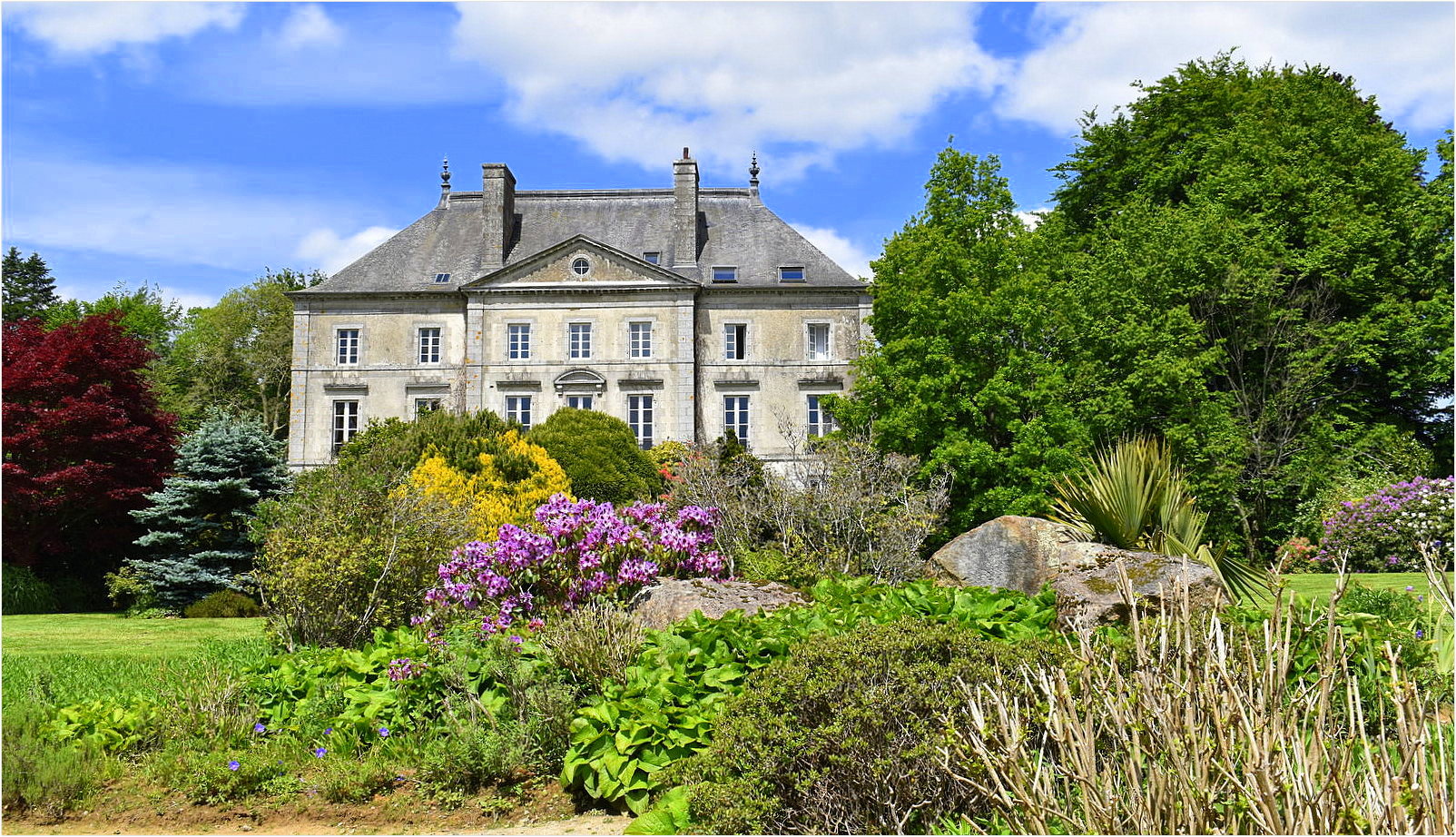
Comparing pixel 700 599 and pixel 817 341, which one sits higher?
pixel 817 341

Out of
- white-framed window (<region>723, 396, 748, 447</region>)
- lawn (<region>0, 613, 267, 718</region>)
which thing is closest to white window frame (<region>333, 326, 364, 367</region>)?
white-framed window (<region>723, 396, 748, 447</region>)

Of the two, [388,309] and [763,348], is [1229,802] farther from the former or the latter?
[388,309]

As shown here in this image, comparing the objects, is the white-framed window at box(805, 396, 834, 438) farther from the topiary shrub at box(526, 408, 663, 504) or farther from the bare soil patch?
the bare soil patch

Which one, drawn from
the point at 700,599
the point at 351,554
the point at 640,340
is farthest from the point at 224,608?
the point at 640,340

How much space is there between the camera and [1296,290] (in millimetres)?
23688

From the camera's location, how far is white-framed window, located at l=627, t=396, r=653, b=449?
3591 centimetres

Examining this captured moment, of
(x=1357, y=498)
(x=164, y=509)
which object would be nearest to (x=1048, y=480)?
(x=1357, y=498)

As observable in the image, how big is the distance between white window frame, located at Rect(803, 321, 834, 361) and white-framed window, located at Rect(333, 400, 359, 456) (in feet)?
55.2

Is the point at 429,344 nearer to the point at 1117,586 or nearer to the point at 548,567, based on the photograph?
the point at 548,567

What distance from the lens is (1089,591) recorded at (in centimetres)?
712

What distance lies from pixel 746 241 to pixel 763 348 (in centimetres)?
453

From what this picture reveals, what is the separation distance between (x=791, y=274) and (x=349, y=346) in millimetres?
16789

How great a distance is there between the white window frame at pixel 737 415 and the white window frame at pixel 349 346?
13.8 m

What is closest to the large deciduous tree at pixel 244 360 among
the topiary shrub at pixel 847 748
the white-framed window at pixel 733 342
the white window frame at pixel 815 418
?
the white-framed window at pixel 733 342
